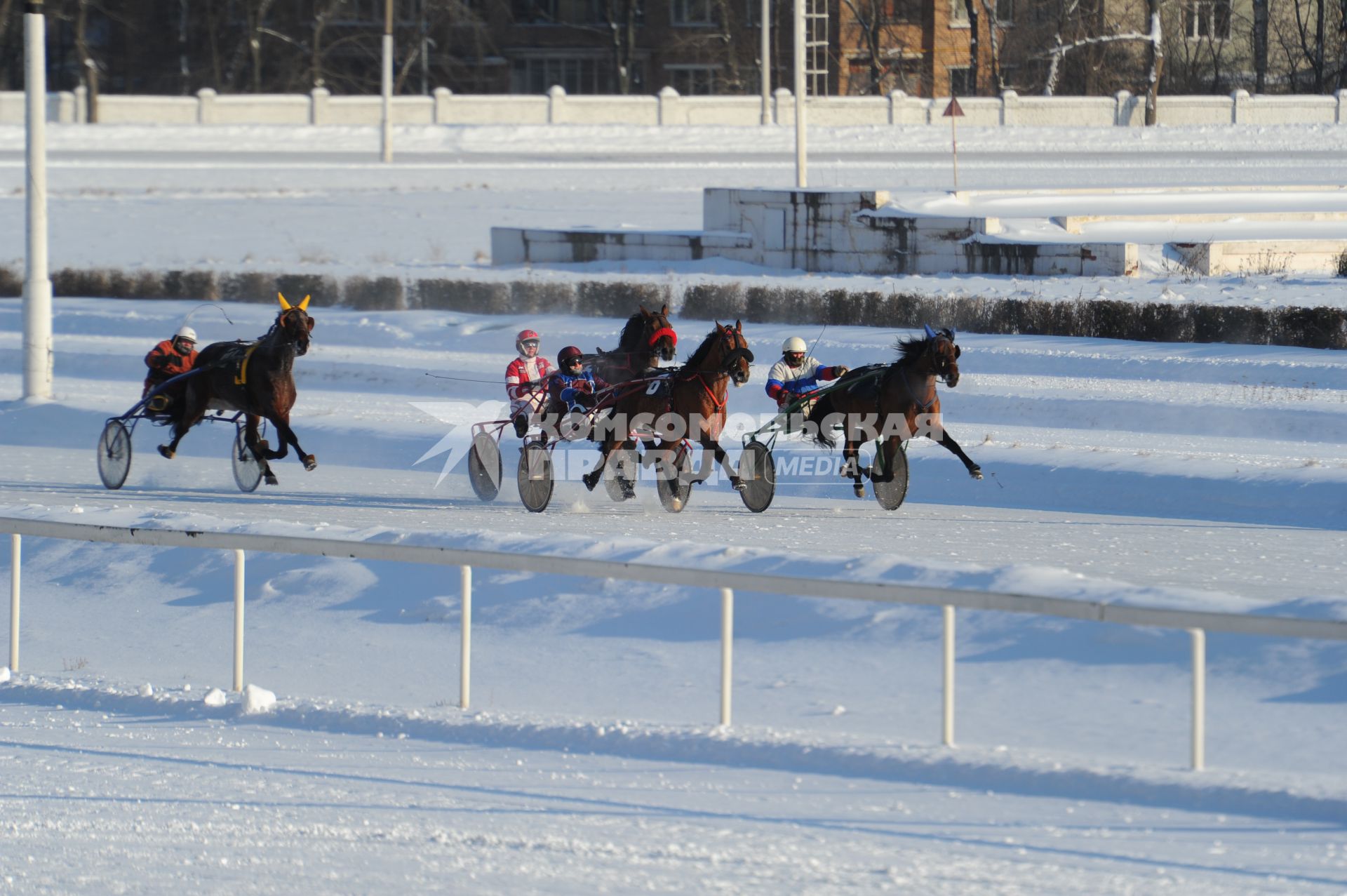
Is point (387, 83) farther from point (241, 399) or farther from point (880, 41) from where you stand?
point (241, 399)

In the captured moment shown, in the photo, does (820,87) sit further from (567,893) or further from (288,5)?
(567,893)

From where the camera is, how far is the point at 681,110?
142 feet

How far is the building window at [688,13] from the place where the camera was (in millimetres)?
53750

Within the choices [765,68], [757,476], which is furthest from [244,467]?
[765,68]

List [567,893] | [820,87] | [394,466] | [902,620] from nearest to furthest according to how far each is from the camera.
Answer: [567,893] → [902,620] → [394,466] → [820,87]

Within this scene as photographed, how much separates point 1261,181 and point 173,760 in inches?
1220

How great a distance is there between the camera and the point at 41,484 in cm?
1558

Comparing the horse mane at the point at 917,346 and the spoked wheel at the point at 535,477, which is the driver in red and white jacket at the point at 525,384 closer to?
the spoked wheel at the point at 535,477

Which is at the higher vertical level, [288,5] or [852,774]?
[288,5]

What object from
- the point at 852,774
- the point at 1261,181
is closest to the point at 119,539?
the point at 852,774

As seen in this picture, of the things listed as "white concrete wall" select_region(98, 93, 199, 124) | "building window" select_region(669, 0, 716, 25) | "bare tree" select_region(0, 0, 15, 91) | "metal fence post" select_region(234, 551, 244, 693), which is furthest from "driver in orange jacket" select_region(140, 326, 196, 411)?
"building window" select_region(669, 0, 716, 25)

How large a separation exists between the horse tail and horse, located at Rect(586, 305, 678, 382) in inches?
40.8

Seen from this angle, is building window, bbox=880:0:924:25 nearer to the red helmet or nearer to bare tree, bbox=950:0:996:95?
bare tree, bbox=950:0:996:95

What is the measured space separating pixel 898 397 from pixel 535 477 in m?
2.79
